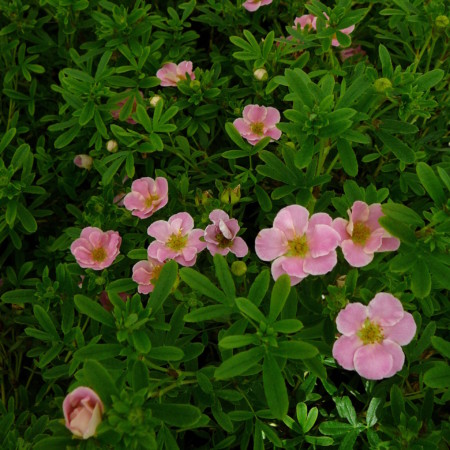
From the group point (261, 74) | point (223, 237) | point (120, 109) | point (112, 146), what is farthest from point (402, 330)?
point (120, 109)

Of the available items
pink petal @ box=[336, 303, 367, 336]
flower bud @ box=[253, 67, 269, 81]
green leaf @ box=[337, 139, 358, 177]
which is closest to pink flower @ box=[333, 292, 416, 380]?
pink petal @ box=[336, 303, 367, 336]

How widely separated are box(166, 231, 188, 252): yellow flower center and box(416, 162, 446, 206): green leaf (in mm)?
682

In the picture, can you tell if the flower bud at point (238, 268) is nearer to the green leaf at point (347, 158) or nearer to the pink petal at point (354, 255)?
the pink petal at point (354, 255)

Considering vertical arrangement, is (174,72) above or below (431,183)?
below

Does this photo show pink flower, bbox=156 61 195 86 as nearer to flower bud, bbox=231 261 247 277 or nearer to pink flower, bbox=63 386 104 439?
flower bud, bbox=231 261 247 277

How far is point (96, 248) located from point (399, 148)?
0.99 m

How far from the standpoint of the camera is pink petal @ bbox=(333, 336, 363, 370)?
4.03 feet

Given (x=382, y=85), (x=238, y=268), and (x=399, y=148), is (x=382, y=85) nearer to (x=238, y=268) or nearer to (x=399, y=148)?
(x=399, y=148)

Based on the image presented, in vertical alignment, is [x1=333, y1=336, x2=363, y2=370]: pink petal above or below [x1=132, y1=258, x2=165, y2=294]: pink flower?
above

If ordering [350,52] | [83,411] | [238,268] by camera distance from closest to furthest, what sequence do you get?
[83,411]
[238,268]
[350,52]

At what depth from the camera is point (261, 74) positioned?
1.92 metres

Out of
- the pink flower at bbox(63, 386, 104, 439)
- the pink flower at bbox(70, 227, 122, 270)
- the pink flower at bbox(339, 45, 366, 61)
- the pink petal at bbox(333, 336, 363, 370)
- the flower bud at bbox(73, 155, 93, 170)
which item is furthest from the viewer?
the pink flower at bbox(339, 45, 366, 61)

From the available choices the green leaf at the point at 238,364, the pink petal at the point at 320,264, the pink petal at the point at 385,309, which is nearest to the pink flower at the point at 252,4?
the pink petal at the point at 320,264

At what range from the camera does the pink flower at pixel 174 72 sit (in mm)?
1999
